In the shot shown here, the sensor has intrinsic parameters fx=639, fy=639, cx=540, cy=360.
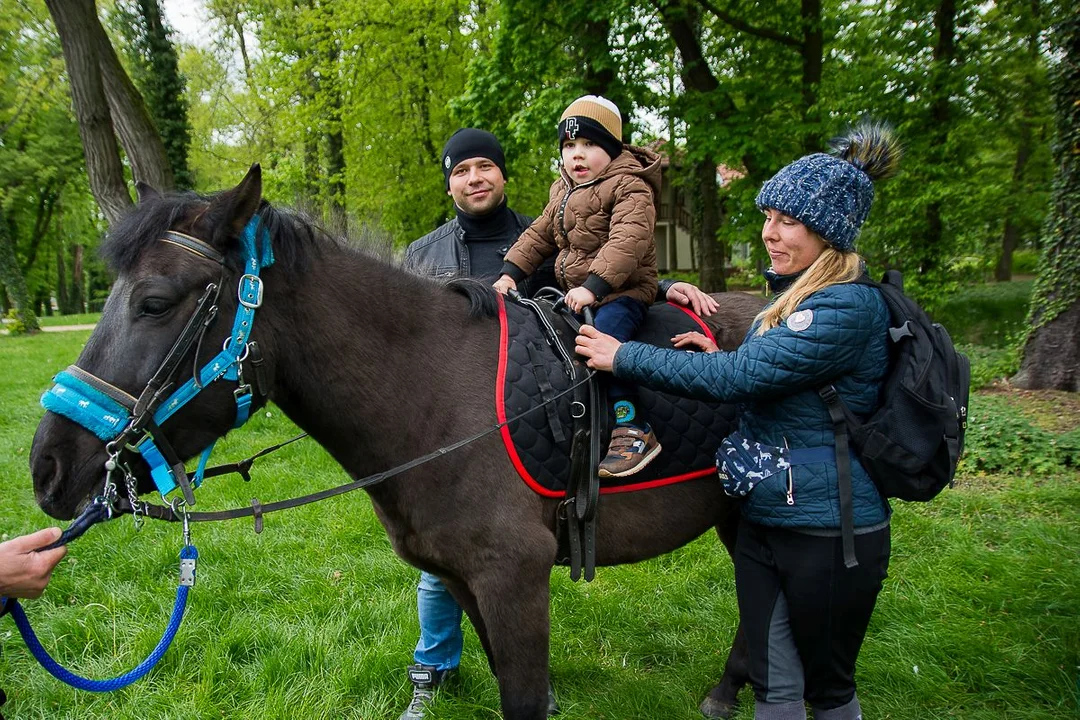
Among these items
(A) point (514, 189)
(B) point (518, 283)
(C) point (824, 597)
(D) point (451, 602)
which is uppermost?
(A) point (514, 189)

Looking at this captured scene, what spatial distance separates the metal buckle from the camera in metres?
1.85

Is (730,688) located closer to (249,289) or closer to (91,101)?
(249,289)

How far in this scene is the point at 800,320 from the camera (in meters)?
1.89

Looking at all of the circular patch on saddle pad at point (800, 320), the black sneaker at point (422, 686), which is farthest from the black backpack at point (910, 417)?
the black sneaker at point (422, 686)

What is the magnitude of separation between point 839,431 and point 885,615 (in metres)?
2.20

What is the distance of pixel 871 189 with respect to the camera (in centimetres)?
203

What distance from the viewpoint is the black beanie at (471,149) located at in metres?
3.18

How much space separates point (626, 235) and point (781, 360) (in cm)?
78

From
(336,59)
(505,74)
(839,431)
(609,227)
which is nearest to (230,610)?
(609,227)

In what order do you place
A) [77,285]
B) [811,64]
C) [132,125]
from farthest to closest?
[77,285], [811,64], [132,125]

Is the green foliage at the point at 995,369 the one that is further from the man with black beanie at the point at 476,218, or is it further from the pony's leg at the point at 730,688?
the man with black beanie at the point at 476,218

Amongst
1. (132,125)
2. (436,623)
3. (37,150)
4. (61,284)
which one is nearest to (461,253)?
(436,623)

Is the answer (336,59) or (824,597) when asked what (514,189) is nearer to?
(336,59)

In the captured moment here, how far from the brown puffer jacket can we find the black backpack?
2.59ft
